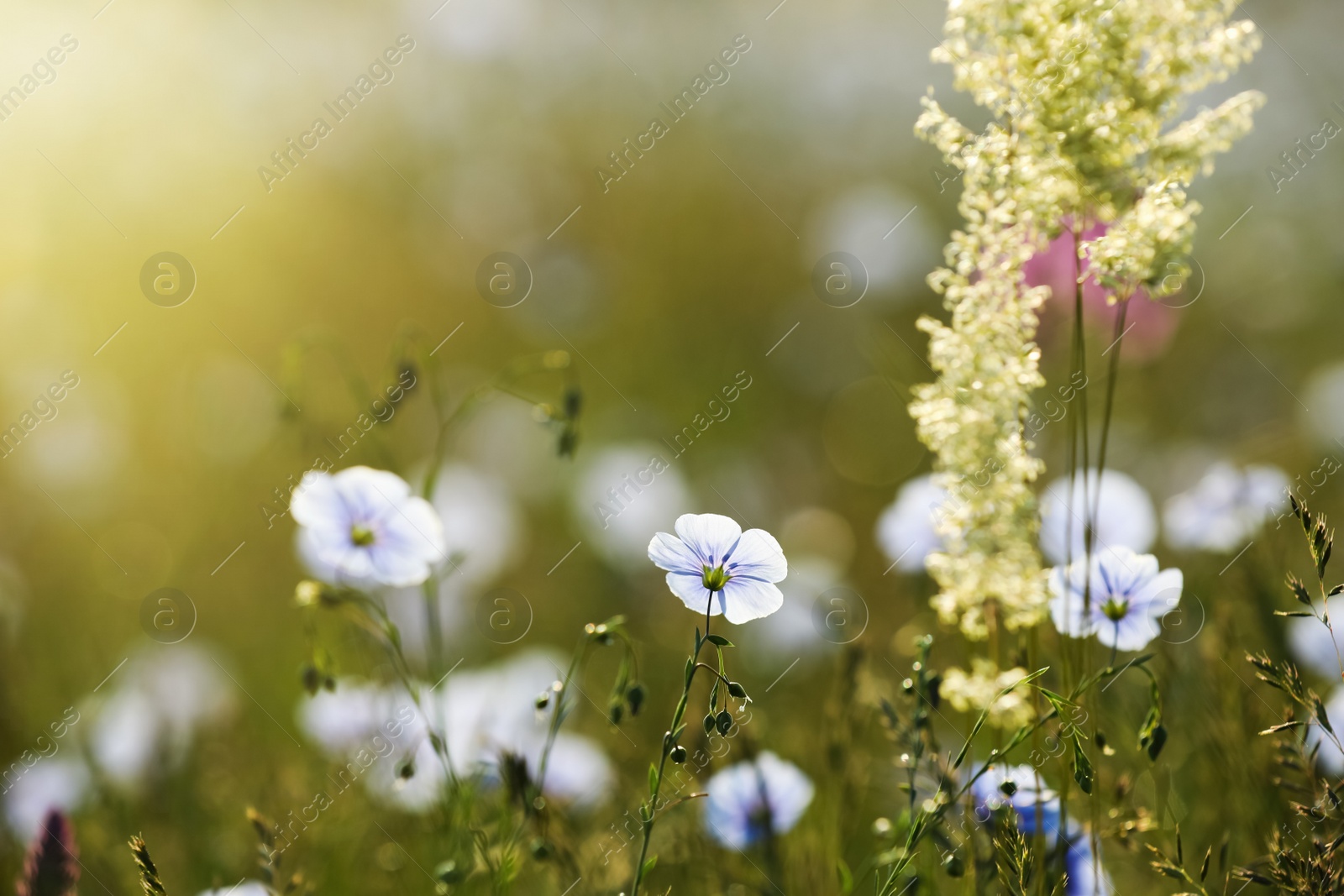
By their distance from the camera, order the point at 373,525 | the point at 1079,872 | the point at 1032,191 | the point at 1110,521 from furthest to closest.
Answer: the point at 1110,521, the point at 373,525, the point at 1079,872, the point at 1032,191

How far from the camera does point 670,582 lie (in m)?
1.00

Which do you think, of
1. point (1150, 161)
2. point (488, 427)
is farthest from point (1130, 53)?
point (488, 427)

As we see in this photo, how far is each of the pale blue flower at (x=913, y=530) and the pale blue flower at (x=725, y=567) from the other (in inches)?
26.6

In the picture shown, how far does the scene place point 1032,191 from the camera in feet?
3.17

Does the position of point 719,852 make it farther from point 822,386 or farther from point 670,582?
point 822,386

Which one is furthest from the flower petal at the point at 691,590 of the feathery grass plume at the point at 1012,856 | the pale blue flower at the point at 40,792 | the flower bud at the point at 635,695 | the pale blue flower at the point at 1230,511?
the pale blue flower at the point at 40,792

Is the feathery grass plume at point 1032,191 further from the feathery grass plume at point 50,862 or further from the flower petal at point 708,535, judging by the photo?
the feathery grass plume at point 50,862

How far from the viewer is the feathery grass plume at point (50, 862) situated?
1074 millimetres

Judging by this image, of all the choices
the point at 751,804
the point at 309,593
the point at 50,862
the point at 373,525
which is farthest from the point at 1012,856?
the point at 50,862

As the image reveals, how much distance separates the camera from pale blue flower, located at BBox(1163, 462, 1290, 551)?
1796 millimetres

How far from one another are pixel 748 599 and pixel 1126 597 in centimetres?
51

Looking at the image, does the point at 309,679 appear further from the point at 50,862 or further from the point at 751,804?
the point at 751,804

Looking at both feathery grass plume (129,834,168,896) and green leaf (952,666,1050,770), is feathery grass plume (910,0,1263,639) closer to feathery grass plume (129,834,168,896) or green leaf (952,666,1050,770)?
green leaf (952,666,1050,770)

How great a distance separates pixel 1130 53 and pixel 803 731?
136cm
